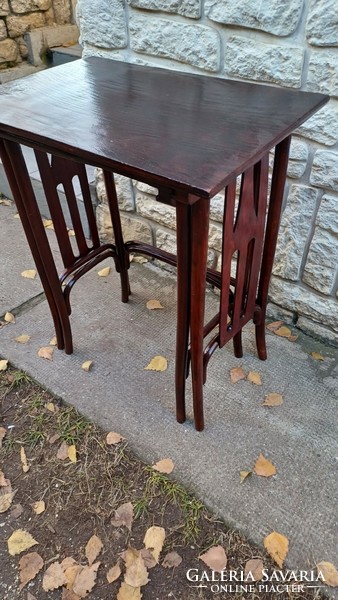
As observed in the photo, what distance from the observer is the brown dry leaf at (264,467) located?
1.61 meters

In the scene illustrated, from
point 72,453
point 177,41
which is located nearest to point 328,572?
point 72,453

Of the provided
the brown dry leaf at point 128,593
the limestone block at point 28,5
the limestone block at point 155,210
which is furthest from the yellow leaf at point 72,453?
the limestone block at point 28,5

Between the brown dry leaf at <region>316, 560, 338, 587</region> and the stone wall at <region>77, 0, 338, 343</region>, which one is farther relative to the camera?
the stone wall at <region>77, 0, 338, 343</region>

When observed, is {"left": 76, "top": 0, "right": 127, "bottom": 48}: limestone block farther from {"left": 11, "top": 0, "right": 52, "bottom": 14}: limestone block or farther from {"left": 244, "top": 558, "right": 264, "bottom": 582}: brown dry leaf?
{"left": 244, "top": 558, "right": 264, "bottom": 582}: brown dry leaf

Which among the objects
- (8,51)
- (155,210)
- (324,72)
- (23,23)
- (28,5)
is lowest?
(155,210)

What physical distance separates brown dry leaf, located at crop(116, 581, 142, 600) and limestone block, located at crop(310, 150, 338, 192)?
4.92 ft

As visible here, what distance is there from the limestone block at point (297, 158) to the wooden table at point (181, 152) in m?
0.29

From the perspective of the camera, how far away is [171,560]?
142 cm

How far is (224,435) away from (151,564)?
52 centimetres

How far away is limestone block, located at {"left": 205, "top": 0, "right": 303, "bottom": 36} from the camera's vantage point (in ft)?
5.00

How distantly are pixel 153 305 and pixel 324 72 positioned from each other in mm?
Result: 1257

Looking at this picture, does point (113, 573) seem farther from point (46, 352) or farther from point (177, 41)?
point (177, 41)

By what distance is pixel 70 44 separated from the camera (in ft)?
12.5

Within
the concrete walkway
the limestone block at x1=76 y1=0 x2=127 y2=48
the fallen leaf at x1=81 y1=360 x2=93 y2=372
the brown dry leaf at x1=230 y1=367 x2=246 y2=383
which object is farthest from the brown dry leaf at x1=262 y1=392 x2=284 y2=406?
the limestone block at x1=76 y1=0 x2=127 y2=48
